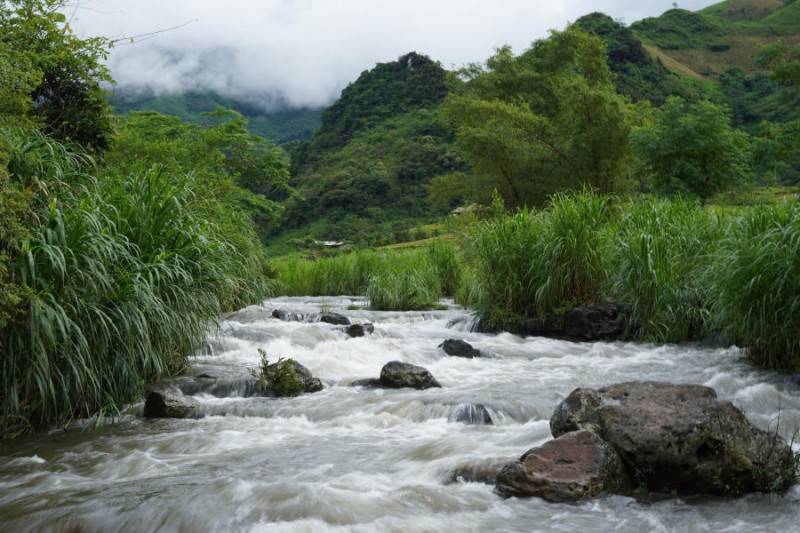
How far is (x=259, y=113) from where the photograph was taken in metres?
139

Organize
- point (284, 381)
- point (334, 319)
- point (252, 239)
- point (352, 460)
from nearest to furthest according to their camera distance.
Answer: point (352, 460), point (284, 381), point (334, 319), point (252, 239)

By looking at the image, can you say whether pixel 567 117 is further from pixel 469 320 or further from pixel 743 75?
pixel 743 75

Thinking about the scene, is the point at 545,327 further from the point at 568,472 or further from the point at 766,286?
the point at 568,472

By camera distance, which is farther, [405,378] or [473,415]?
[405,378]

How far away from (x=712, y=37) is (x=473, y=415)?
115084mm

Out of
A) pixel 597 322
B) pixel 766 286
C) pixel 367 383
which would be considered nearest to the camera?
pixel 766 286

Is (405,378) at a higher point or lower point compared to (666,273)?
lower

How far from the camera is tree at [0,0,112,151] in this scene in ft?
22.9

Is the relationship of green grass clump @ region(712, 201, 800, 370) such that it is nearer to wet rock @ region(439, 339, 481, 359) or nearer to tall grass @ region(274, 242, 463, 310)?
wet rock @ region(439, 339, 481, 359)

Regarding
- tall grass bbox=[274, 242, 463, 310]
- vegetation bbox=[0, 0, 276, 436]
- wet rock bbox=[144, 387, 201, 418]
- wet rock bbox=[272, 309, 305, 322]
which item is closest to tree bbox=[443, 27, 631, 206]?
tall grass bbox=[274, 242, 463, 310]

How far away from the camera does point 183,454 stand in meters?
5.20

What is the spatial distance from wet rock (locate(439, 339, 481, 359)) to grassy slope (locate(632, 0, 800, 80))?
80036 mm

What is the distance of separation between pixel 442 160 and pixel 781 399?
49.3m

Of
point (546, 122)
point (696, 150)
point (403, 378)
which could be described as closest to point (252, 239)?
point (403, 378)
